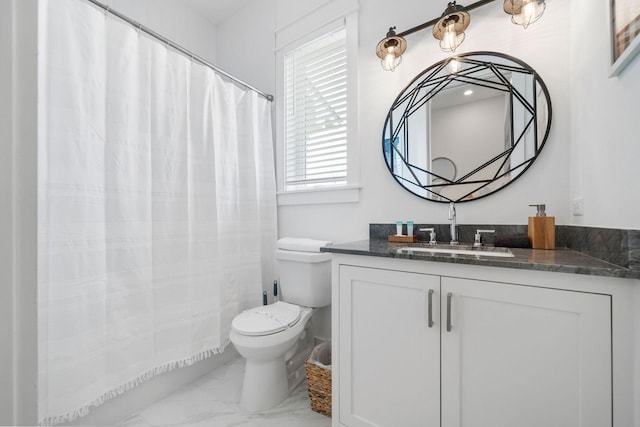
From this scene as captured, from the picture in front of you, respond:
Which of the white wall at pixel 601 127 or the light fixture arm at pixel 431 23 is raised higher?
the light fixture arm at pixel 431 23

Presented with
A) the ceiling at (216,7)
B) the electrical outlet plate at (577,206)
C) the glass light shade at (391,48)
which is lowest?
the electrical outlet plate at (577,206)

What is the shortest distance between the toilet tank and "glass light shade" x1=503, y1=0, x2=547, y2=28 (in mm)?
1515

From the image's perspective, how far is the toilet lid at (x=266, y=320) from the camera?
1.40m

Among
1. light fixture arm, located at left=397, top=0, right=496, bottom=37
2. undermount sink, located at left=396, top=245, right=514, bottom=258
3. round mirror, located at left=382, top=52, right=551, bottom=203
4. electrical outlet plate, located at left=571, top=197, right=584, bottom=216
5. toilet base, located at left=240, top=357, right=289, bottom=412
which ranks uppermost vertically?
light fixture arm, located at left=397, top=0, right=496, bottom=37

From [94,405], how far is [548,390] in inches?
70.3

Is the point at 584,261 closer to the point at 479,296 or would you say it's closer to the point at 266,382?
the point at 479,296

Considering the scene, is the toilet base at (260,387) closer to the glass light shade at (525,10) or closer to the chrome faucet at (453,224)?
the chrome faucet at (453,224)

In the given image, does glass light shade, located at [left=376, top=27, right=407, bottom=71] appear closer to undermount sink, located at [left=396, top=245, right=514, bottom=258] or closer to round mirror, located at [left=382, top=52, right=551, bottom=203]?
round mirror, located at [left=382, top=52, right=551, bottom=203]

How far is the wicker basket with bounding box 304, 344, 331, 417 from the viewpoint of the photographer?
1.40 m

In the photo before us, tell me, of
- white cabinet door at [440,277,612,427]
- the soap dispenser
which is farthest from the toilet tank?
the soap dispenser

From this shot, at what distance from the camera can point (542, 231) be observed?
1179mm

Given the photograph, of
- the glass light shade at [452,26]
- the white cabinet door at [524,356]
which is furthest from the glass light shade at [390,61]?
the white cabinet door at [524,356]

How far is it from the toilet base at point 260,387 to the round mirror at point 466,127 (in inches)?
51.0

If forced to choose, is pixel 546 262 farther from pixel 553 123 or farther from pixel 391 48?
pixel 391 48
